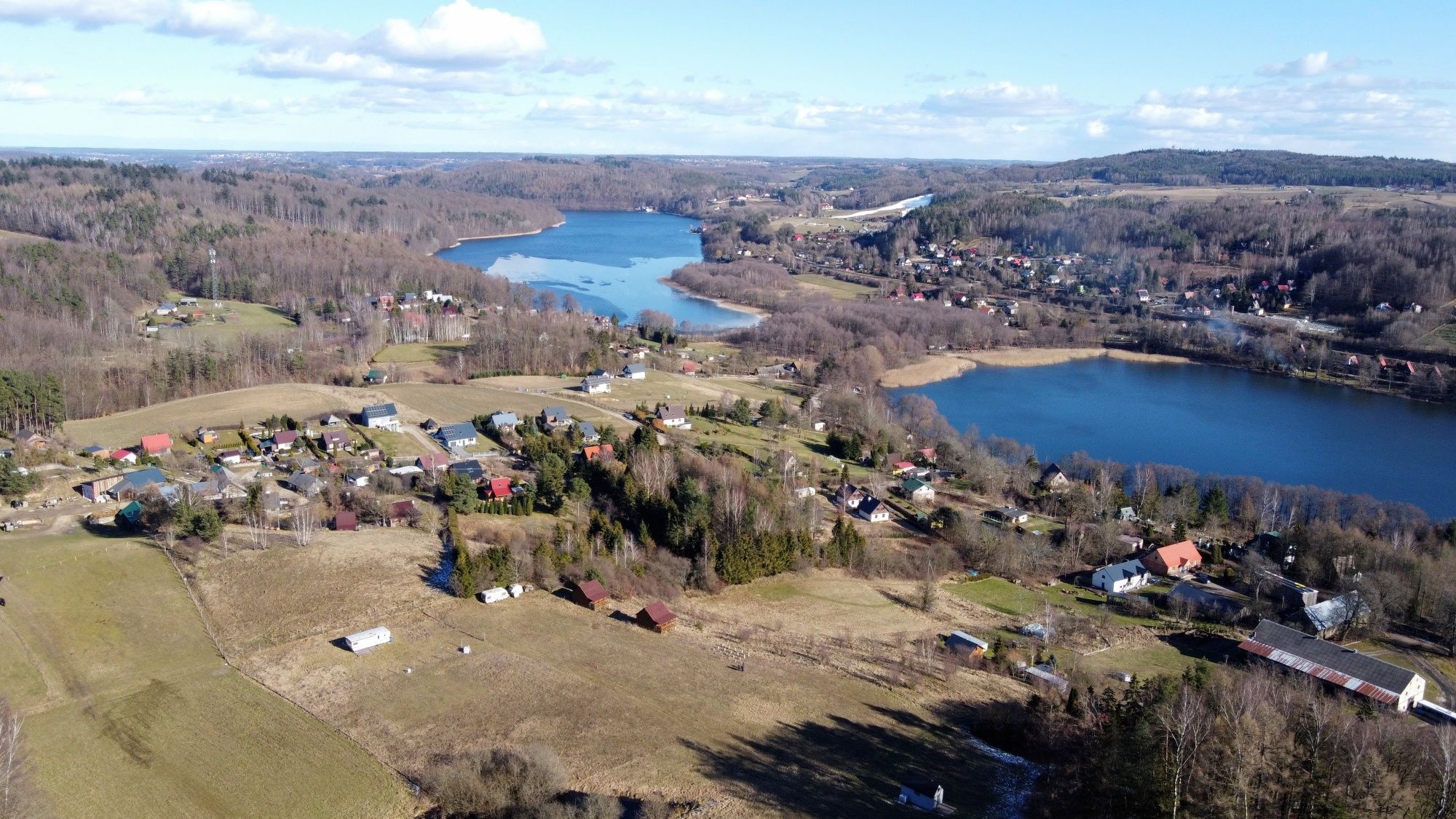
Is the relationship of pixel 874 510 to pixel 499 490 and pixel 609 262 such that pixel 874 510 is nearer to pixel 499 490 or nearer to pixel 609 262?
pixel 499 490

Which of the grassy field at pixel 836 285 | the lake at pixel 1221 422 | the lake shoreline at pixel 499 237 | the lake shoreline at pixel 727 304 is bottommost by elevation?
the lake at pixel 1221 422

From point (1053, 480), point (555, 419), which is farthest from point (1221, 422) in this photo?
point (555, 419)

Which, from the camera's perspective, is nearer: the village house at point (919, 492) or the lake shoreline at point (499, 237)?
the village house at point (919, 492)

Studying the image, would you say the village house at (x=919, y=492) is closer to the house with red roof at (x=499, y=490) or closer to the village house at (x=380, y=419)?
the house with red roof at (x=499, y=490)

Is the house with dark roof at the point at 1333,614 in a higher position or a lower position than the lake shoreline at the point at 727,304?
lower

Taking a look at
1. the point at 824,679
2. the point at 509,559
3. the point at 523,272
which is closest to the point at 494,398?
the point at 509,559

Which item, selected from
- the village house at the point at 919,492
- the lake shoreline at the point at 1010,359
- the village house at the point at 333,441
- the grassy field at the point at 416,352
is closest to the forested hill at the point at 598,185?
the lake shoreline at the point at 1010,359

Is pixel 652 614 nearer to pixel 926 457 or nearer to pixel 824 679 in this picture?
pixel 824 679
